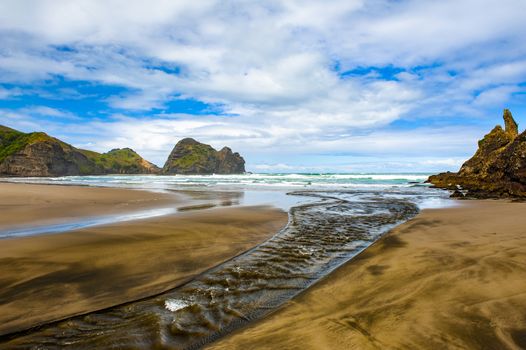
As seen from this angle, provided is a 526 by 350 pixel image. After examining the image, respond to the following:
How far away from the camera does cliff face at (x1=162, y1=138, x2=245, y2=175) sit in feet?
542

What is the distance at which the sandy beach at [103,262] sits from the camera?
175 inches

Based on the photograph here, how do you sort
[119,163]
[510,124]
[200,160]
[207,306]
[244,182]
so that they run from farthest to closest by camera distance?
[200,160] → [119,163] → [244,182] → [510,124] → [207,306]

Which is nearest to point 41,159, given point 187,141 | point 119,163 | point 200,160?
point 119,163

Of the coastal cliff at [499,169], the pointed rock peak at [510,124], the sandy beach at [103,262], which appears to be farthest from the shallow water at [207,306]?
the pointed rock peak at [510,124]

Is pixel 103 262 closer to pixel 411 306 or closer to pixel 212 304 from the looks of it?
pixel 212 304

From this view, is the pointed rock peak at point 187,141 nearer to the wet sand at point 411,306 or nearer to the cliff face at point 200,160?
the cliff face at point 200,160

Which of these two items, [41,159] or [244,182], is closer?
[244,182]

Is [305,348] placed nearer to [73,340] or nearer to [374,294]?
[374,294]

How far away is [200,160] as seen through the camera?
549 feet

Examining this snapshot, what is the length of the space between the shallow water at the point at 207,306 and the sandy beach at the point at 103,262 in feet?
1.17

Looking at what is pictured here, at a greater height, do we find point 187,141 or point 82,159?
point 187,141

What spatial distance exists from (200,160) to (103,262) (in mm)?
164669

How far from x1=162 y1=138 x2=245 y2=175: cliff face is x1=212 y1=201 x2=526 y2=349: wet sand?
160782 millimetres

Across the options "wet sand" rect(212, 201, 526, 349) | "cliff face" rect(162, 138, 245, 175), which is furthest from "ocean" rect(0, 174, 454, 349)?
"cliff face" rect(162, 138, 245, 175)
